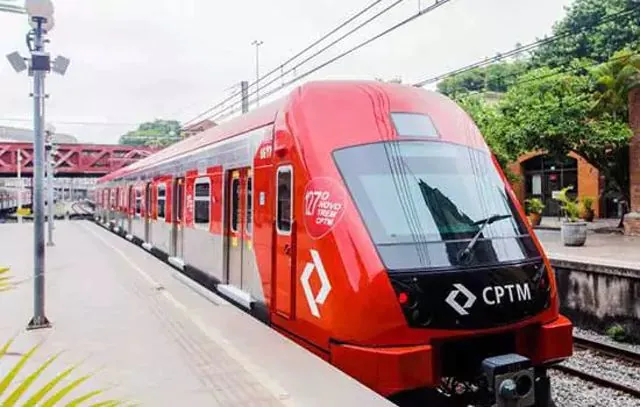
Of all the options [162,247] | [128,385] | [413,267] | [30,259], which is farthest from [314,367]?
[30,259]

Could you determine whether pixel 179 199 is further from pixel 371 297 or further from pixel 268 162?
pixel 371 297

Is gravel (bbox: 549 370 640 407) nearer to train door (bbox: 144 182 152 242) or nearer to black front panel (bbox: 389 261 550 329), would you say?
black front panel (bbox: 389 261 550 329)

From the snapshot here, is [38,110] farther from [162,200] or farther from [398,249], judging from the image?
[162,200]

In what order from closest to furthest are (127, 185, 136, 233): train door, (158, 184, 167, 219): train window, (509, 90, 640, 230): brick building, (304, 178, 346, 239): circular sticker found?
(304, 178, 346, 239): circular sticker → (158, 184, 167, 219): train window → (127, 185, 136, 233): train door → (509, 90, 640, 230): brick building

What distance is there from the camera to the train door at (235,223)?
696 centimetres

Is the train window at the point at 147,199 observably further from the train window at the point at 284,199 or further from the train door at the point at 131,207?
the train window at the point at 284,199

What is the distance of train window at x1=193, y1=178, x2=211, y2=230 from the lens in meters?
8.58

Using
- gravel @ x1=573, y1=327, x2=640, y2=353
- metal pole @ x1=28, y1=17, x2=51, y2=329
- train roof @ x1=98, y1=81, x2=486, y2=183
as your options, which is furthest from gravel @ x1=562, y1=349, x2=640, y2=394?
metal pole @ x1=28, y1=17, x2=51, y2=329

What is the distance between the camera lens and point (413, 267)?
4285 millimetres

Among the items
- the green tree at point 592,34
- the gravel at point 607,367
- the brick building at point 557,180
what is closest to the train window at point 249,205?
the gravel at point 607,367

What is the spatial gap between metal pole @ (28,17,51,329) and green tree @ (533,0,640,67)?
86.9 feet

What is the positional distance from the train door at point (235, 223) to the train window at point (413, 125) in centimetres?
227

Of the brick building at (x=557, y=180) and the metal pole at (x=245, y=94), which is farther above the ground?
the metal pole at (x=245, y=94)

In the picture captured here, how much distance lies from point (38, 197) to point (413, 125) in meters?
3.97
